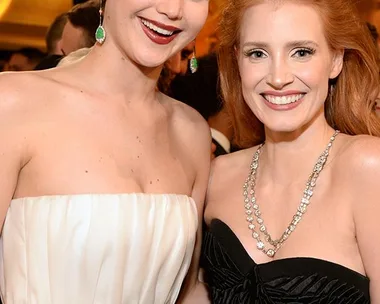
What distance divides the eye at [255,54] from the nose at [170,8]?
217mm

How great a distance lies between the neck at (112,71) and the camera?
1.95 meters

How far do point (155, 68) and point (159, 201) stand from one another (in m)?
0.37

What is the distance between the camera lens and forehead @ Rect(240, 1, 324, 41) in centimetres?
189

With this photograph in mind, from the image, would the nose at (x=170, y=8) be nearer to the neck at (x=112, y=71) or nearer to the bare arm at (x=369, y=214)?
the neck at (x=112, y=71)

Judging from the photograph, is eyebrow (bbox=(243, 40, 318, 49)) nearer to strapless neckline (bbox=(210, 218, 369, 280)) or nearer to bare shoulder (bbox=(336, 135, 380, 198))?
bare shoulder (bbox=(336, 135, 380, 198))

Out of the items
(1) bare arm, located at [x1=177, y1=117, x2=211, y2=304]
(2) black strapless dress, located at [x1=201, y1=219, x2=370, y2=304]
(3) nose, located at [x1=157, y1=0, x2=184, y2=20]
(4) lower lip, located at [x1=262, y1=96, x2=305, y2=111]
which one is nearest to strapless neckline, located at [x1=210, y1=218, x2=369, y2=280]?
(2) black strapless dress, located at [x1=201, y1=219, x2=370, y2=304]

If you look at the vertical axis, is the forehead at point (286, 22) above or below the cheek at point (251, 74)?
above

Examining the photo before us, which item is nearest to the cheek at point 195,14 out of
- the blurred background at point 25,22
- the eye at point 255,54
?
the eye at point 255,54

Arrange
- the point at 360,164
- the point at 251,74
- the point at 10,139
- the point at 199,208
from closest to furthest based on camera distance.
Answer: the point at 10,139 < the point at 360,164 < the point at 251,74 < the point at 199,208

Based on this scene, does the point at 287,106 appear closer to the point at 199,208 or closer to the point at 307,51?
the point at 307,51

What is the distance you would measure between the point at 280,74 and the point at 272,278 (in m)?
0.51

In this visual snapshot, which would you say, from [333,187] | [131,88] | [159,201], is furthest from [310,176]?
[131,88]

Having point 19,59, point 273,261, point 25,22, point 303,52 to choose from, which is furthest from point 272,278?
point 25,22

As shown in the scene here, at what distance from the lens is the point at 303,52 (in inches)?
75.4
